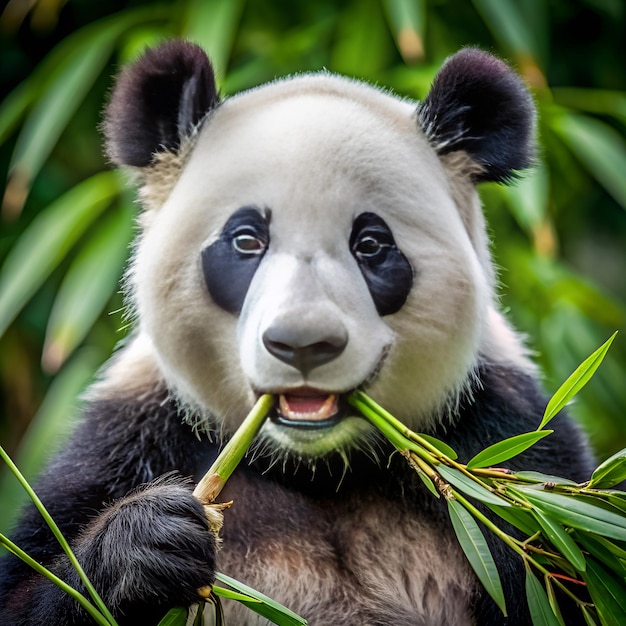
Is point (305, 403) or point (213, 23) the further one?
point (213, 23)

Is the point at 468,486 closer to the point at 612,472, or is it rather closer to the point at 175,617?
the point at 612,472

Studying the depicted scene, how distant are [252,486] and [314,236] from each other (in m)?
0.51

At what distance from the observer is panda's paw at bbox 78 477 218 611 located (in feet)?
4.81

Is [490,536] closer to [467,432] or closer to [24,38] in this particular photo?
[467,432]

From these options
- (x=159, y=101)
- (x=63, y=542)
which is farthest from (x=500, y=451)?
(x=159, y=101)

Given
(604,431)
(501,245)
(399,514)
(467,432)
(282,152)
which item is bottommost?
(604,431)

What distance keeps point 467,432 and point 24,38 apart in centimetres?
344

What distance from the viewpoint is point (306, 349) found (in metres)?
1.50

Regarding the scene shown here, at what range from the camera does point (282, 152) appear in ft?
5.71

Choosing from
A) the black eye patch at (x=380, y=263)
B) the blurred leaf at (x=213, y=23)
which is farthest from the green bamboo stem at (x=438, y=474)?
the blurred leaf at (x=213, y=23)

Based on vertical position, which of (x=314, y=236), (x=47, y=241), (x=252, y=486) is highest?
(x=314, y=236)

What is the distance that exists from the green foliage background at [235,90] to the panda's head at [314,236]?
3.48ft

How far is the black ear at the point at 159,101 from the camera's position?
1889 mm

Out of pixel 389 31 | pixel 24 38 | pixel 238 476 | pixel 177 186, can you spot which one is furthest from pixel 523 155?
pixel 24 38
